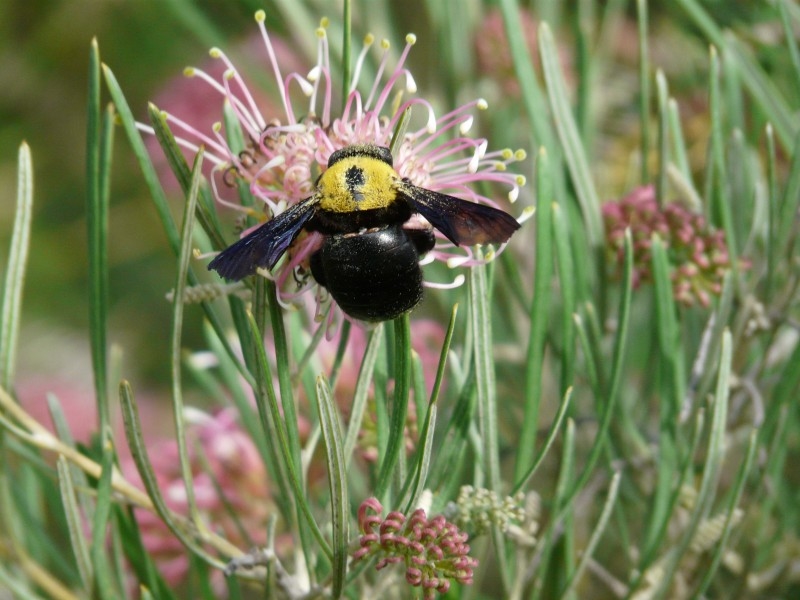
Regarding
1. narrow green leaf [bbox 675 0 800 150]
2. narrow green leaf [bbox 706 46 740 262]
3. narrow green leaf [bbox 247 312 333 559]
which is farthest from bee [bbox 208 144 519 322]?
narrow green leaf [bbox 675 0 800 150]

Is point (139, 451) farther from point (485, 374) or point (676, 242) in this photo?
point (676, 242)

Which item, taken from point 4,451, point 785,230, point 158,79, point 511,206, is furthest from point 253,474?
point 158,79

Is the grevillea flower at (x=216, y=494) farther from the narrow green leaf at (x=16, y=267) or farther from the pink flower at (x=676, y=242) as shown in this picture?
the pink flower at (x=676, y=242)

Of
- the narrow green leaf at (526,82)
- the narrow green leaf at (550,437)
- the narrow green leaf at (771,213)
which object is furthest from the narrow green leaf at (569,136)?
the narrow green leaf at (550,437)

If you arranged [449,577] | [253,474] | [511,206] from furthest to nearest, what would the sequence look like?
[511,206], [253,474], [449,577]

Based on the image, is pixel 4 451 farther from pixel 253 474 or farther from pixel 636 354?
pixel 636 354

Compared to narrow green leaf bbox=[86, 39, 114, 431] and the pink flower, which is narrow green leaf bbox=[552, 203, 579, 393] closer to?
the pink flower
